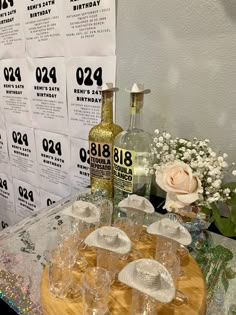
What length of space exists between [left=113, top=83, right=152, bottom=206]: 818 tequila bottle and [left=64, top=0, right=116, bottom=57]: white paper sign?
0.28 m

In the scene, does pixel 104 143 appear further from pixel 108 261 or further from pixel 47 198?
pixel 47 198

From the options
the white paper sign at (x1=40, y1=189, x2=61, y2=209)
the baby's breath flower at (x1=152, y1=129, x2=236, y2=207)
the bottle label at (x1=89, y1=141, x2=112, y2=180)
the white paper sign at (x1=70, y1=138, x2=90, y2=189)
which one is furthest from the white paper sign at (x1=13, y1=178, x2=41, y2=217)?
the baby's breath flower at (x1=152, y1=129, x2=236, y2=207)

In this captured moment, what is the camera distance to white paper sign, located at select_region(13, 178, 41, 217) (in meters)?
1.38

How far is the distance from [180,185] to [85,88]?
566 mm

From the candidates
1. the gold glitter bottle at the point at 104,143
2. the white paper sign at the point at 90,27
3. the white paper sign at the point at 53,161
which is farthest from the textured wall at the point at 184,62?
the white paper sign at the point at 53,161

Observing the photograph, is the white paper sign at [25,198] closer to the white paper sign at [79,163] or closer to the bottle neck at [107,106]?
the white paper sign at [79,163]

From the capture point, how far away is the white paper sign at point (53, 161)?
3.69 feet

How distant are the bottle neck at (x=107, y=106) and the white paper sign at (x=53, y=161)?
1.21 ft

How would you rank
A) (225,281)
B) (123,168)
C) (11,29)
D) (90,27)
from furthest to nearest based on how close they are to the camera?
(11,29), (90,27), (123,168), (225,281)

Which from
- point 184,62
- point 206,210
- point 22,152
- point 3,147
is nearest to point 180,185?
point 206,210

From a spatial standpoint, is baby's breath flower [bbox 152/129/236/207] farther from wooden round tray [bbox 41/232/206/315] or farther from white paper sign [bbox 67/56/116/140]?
white paper sign [bbox 67/56/116/140]

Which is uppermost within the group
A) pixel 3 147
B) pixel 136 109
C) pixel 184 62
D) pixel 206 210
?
pixel 184 62

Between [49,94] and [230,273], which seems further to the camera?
[49,94]

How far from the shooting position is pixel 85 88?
940 millimetres
